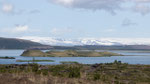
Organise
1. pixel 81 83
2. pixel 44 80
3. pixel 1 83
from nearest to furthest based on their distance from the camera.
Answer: pixel 1 83
pixel 44 80
pixel 81 83

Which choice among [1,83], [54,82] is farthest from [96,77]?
[1,83]

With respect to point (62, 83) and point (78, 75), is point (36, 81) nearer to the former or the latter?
point (62, 83)

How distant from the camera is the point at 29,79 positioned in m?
24.3

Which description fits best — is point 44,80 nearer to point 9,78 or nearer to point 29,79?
point 29,79

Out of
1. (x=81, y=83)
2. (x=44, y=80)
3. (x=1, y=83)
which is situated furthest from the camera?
(x=81, y=83)

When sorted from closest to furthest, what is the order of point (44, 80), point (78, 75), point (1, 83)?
1. point (1, 83)
2. point (44, 80)
3. point (78, 75)

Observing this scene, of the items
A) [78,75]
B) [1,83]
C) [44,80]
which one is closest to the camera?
[1,83]

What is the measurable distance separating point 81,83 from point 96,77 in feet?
33.9

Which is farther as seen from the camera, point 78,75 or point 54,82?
point 78,75

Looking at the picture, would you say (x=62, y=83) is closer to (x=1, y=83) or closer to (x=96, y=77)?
(x=1, y=83)

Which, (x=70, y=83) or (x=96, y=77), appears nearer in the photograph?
(x=70, y=83)

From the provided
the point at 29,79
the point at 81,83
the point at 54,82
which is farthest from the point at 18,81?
the point at 81,83

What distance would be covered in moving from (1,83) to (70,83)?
17.3ft

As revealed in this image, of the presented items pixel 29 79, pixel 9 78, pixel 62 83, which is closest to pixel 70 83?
pixel 62 83
